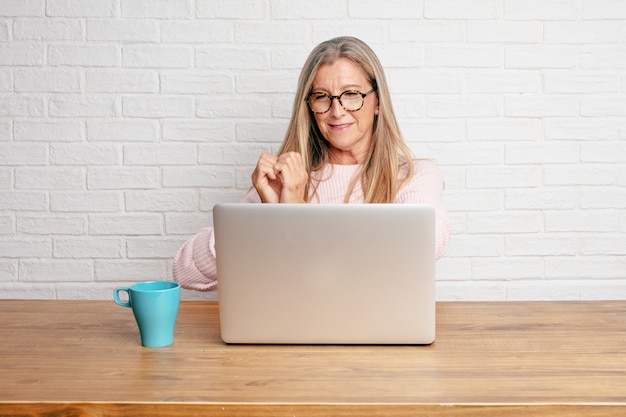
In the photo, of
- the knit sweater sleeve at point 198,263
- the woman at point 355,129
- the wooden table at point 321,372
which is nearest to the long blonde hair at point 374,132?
the woman at point 355,129

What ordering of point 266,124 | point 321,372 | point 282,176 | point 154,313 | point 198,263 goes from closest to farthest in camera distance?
point 321,372, point 154,313, point 198,263, point 282,176, point 266,124

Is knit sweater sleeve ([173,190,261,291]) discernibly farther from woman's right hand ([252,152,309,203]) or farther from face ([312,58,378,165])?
face ([312,58,378,165])

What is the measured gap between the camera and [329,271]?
111 centimetres

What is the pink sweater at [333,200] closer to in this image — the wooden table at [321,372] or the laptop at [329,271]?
the wooden table at [321,372]

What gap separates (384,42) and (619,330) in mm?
1409

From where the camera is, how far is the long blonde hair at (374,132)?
6.76ft

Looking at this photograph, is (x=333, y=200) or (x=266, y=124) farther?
(x=266, y=124)

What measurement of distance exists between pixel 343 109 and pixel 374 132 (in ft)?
0.56

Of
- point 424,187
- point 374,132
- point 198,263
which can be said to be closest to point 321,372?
point 198,263

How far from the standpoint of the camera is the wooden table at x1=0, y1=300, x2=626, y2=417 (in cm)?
91

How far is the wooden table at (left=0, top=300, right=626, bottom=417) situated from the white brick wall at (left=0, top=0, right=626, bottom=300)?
1081 millimetres

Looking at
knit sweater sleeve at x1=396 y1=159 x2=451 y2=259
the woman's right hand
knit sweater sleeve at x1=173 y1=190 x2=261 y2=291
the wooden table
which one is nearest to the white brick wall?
knit sweater sleeve at x1=396 y1=159 x2=451 y2=259

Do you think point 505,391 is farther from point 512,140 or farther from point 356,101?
point 512,140

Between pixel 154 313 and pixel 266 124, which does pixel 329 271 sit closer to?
pixel 154 313
